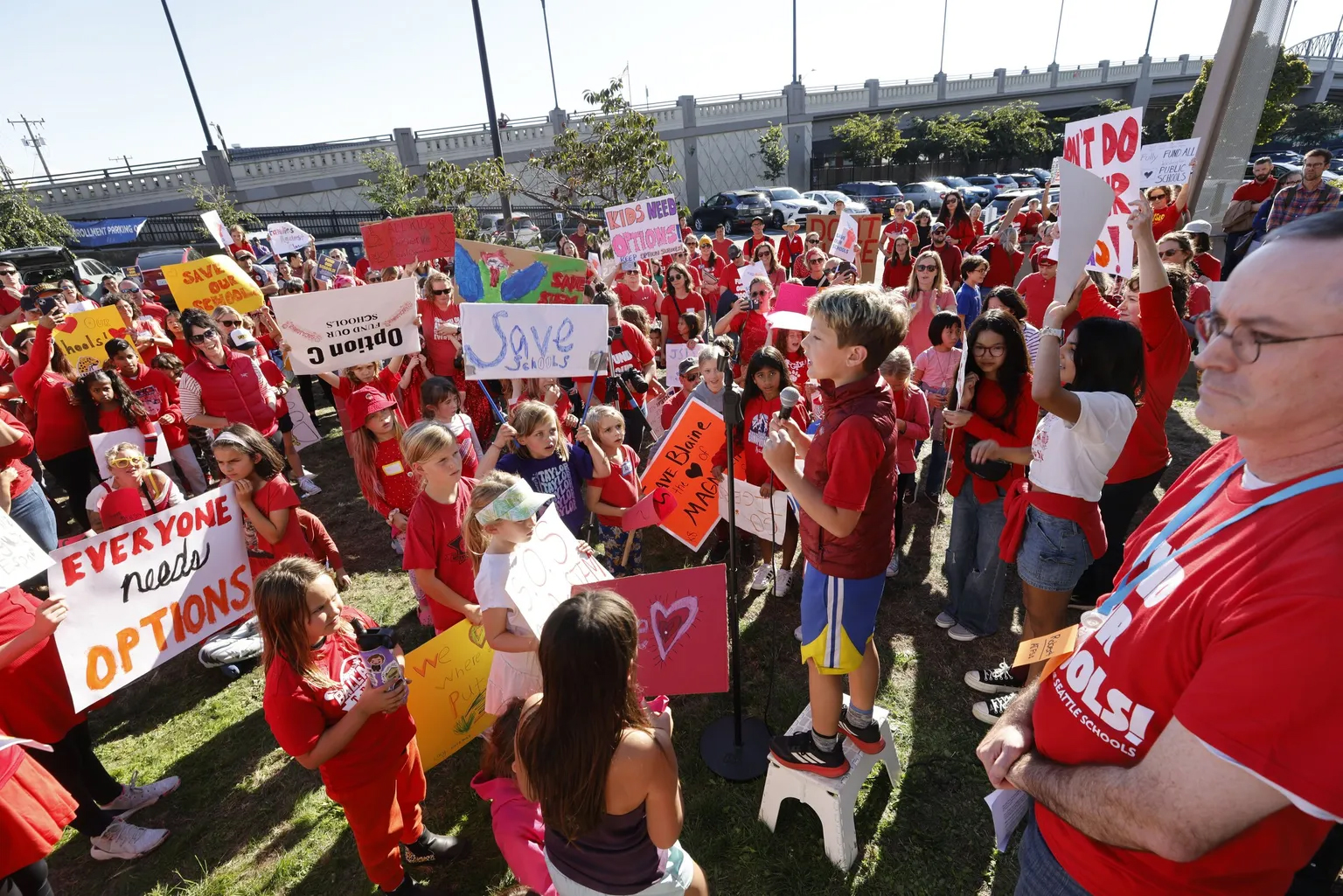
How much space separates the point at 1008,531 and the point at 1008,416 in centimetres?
81

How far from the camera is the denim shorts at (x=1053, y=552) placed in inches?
119

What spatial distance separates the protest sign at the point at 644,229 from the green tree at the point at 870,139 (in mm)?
36701

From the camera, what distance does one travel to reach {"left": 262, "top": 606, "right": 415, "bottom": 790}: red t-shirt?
220 centimetres

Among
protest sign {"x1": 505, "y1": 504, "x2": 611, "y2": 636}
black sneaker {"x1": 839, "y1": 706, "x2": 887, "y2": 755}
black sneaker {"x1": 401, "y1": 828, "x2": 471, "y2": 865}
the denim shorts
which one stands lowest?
black sneaker {"x1": 401, "y1": 828, "x2": 471, "y2": 865}

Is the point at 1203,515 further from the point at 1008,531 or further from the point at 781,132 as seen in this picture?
the point at 781,132

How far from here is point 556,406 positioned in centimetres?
528

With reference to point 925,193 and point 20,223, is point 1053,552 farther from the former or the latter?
point 20,223

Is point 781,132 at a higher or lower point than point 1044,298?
higher

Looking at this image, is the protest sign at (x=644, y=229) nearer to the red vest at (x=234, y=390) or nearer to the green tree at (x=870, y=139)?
the red vest at (x=234, y=390)

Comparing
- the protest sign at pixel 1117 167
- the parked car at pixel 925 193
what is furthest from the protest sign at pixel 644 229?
the parked car at pixel 925 193

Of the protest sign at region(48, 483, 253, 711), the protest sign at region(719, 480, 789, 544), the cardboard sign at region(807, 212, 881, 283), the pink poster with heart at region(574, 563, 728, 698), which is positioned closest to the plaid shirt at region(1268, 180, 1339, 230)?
the cardboard sign at region(807, 212, 881, 283)

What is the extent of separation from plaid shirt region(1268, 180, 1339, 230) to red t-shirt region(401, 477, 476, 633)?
9.96 m

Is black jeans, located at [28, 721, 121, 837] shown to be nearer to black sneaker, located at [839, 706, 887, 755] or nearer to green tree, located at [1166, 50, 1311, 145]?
black sneaker, located at [839, 706, 887, 755]

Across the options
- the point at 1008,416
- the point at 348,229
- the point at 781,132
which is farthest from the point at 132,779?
the point at 781,132
